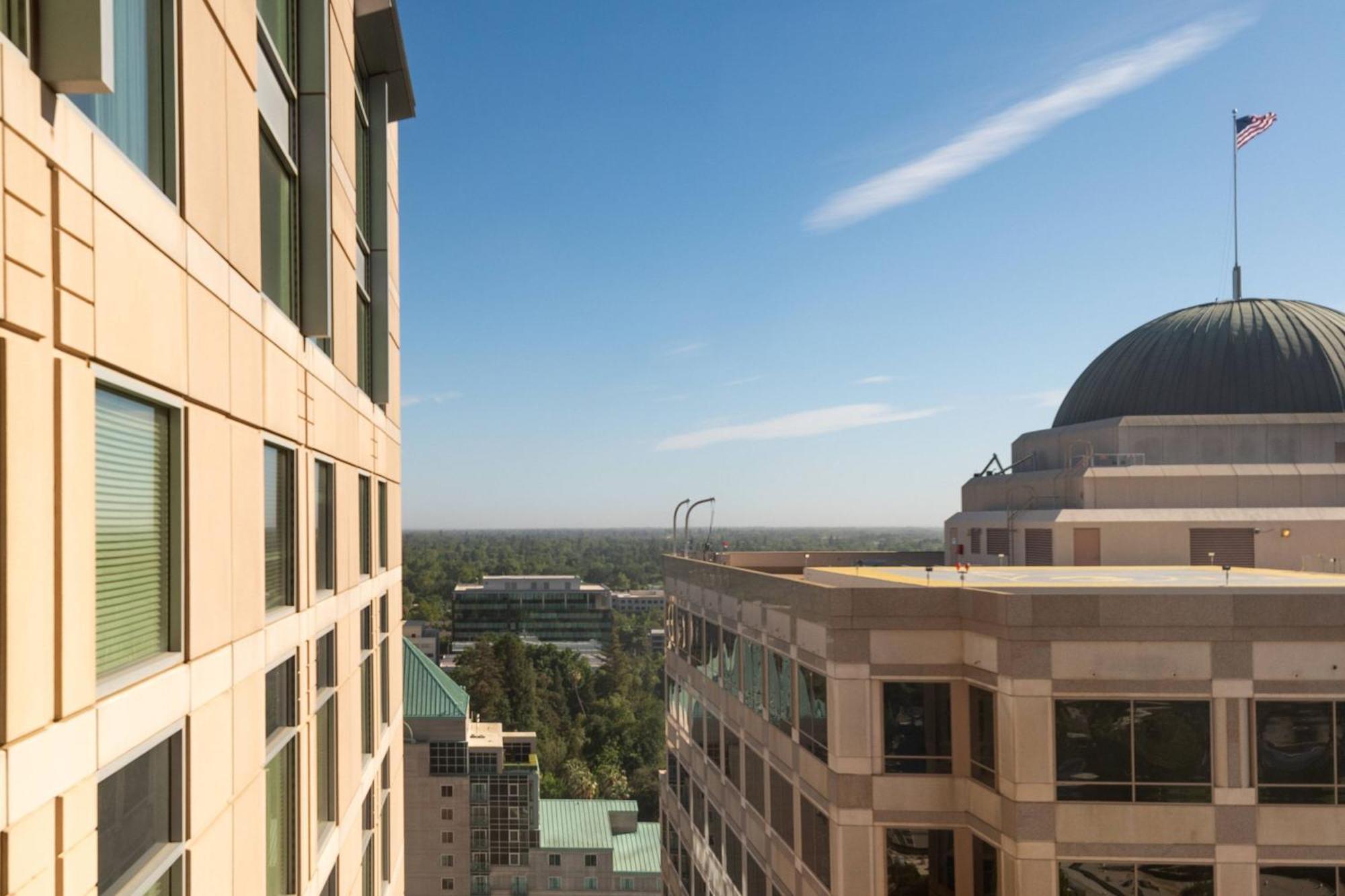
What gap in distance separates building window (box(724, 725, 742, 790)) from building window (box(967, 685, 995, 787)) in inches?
426

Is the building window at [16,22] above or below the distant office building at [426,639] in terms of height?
above

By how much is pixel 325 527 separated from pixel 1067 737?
15436 millimetres

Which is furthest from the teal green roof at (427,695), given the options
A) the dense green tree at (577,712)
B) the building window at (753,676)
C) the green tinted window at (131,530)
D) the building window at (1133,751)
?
the green tinted window at (131,530)

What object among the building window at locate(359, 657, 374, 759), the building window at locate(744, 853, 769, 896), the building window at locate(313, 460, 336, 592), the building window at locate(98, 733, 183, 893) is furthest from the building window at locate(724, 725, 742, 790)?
the building window at locate(98, 733, 183, 893)

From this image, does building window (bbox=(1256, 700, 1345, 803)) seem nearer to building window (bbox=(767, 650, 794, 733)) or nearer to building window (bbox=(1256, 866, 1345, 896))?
building window (bbox=(1256, 866, 1345, 896))

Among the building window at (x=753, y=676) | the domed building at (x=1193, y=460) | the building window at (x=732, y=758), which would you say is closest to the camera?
the building window at (x=753, y=676)

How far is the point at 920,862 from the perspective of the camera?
21000 millimetres

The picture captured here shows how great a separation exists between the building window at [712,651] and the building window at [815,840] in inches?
364

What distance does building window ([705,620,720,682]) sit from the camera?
32906 mm

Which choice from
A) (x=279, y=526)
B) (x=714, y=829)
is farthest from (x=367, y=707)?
(x=714, y=829)

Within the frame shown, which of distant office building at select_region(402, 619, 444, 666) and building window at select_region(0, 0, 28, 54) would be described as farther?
distant office building at select_region(402, 619, 444, 666)

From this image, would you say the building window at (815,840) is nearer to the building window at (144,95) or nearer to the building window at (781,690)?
the building window at (781,690)

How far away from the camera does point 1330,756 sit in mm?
18875

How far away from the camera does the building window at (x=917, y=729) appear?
69.2 ft
